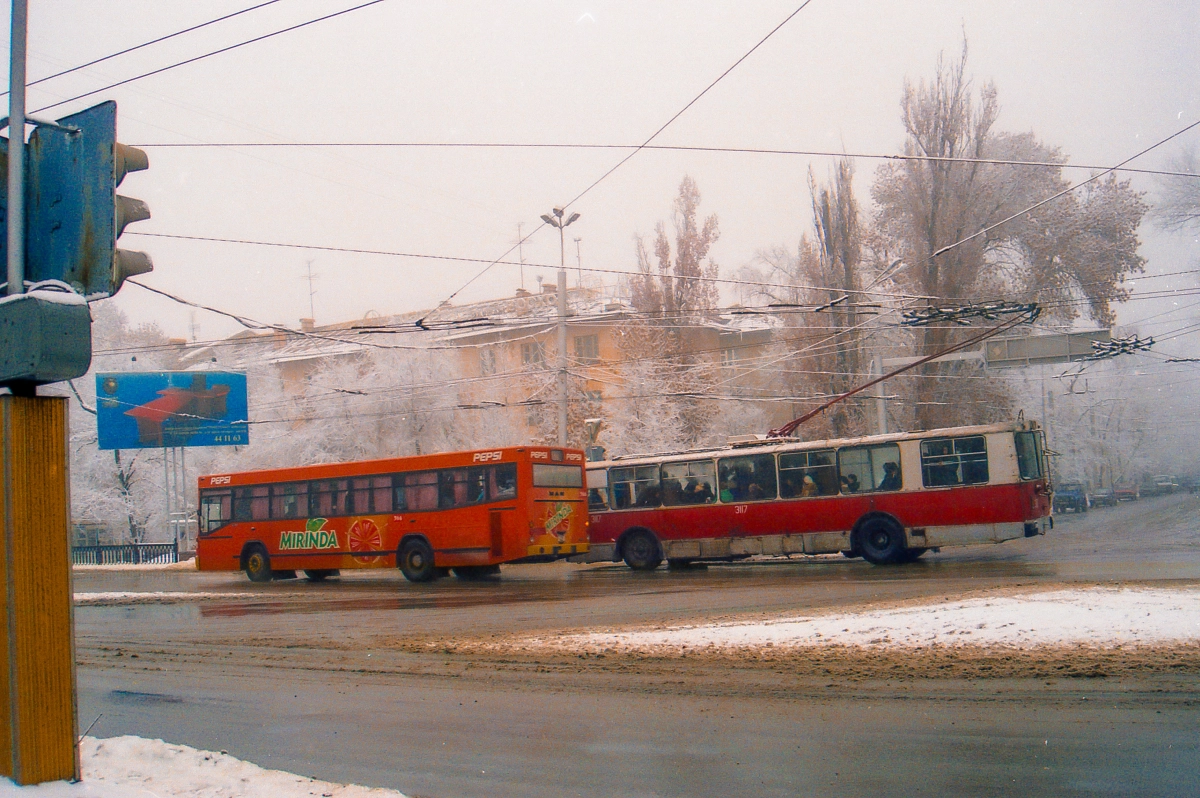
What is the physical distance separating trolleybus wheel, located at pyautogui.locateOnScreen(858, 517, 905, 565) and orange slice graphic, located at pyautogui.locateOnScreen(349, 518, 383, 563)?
1083cm

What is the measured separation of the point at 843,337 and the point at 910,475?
1759 cm

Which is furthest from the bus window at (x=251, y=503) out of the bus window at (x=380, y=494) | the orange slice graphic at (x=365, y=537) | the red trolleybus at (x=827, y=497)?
the red trolleybus at (x=827, y=497)

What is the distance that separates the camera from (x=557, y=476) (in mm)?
21375

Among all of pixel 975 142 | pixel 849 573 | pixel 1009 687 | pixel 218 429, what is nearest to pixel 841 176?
pixel 975 142

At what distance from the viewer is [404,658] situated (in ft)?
33.3

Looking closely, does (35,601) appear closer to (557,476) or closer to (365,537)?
(557,476)

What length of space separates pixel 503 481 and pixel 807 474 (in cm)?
665

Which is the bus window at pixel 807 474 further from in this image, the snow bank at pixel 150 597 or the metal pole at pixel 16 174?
the metal pole at pixel 16 174

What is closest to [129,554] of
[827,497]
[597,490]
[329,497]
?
[329,497]

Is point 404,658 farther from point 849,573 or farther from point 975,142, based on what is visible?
point 975,142

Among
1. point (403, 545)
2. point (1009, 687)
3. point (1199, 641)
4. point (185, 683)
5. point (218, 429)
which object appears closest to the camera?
point (1009, 687)

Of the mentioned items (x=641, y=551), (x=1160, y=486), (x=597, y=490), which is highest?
(x=597, y=490)

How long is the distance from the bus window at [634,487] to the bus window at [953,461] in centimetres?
640

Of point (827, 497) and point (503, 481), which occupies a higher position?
point (503, 481)
